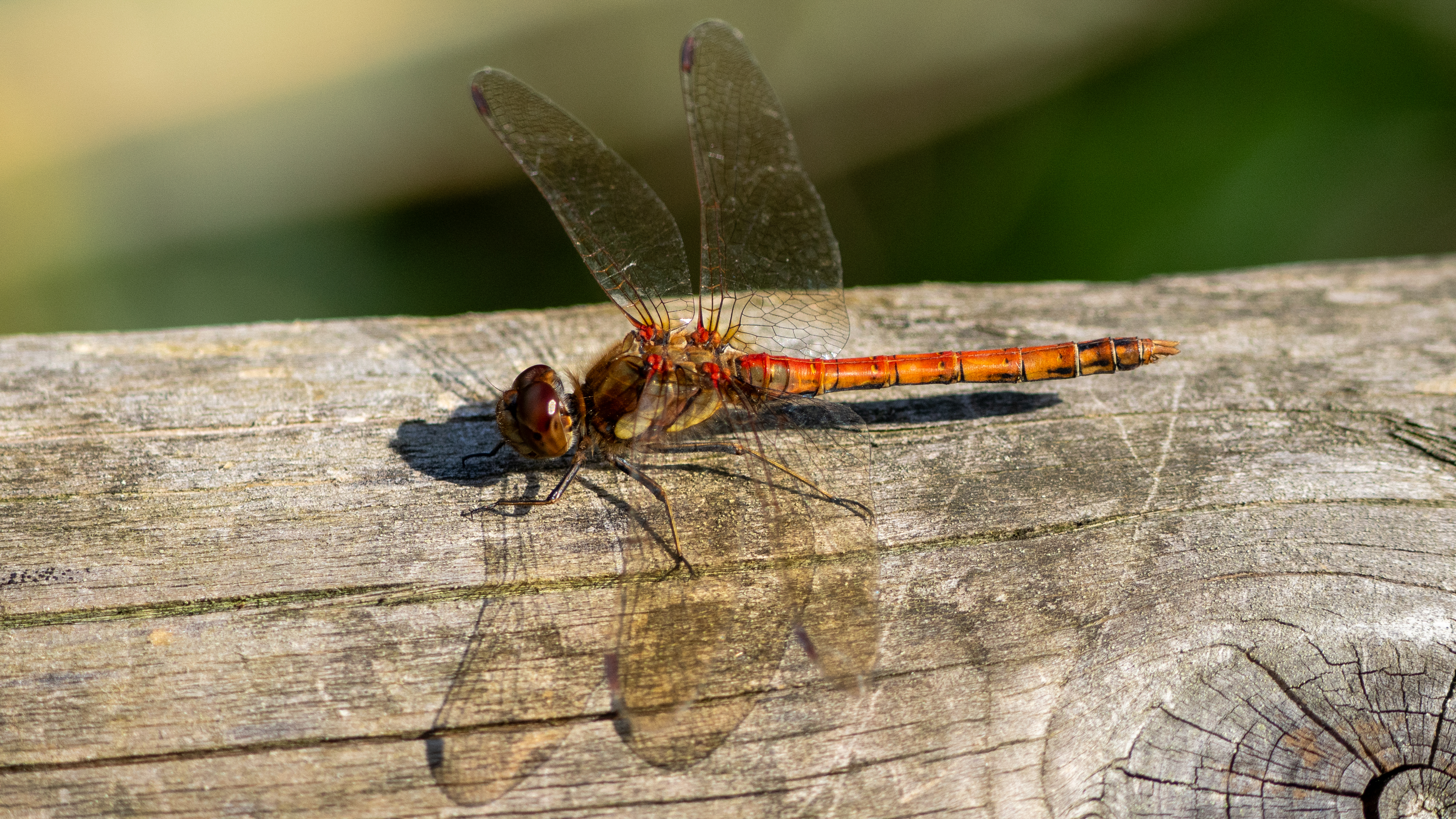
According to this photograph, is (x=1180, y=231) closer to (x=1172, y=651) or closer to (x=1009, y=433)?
(x=1009, y=433)

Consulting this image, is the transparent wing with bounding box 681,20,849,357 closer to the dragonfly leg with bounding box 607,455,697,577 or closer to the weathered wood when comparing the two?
the weathered wood

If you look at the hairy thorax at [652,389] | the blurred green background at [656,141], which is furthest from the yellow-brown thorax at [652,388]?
the blurred green background at [656,141]

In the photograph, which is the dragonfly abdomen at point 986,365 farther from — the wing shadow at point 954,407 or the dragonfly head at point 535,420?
the dragonfly head at point 535,420

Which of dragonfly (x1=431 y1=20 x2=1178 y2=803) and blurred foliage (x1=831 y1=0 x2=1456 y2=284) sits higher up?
blurred foliage (x1=831 y1=0 x2=1456 y2=284)

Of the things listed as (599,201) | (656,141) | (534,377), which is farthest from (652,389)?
(656,141)

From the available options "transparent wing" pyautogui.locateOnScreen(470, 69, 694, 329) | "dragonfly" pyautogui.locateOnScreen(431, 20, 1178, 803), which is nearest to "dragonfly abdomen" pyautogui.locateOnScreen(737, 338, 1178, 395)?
"dragonfly" pyautogui.locateOnScreen(431, 20, 1178, 803)

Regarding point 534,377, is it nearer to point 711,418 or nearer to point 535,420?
point 535,420
